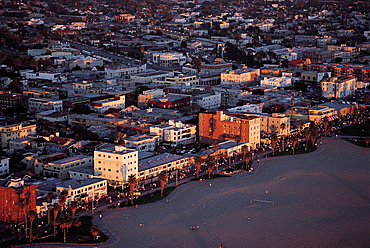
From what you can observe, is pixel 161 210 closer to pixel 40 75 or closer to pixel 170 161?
pixel 170 161

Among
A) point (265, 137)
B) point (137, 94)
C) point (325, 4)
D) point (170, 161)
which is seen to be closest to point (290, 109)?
point (265, 137)

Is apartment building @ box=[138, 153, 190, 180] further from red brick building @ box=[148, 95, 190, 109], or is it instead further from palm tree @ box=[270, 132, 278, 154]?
red brick building @ box=[148, 95, 190, 109]

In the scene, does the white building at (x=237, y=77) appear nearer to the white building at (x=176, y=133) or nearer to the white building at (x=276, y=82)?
the white building at (x=276, y=82)

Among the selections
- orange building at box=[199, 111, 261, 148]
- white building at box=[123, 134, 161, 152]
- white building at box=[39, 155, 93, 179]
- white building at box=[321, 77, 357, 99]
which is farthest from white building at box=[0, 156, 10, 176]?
white building at box=[321, 77, 357, 99]

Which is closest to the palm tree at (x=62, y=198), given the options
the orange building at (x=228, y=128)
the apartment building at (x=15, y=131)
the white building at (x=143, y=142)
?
the white building at (x=143, y=142)

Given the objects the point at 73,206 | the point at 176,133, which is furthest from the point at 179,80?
the point at 73,206

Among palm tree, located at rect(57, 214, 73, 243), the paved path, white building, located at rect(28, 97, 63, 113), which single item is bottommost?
the paved path
